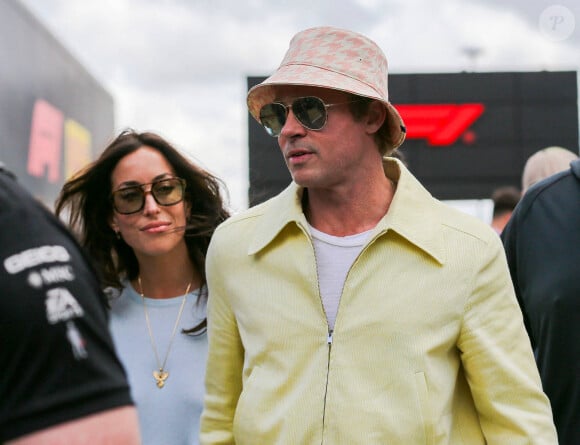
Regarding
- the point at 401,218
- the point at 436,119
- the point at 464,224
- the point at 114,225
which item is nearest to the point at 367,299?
the point at 401,218

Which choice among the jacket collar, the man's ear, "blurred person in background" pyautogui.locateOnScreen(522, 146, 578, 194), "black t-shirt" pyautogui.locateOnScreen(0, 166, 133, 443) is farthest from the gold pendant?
"blurred person in background" pyautogui.locateOnScreen(522, 146, 578, 194)

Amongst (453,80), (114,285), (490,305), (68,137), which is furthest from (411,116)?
(490,305)

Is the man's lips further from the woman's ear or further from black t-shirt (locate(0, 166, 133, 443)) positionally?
black t-shirt (locate(0, 166, 133, 443))

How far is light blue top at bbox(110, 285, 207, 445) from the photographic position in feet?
12.2

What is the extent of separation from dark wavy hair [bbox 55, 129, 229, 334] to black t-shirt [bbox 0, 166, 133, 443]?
2.84 metres

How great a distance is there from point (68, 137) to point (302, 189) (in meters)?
17.8

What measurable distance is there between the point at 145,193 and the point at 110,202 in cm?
25

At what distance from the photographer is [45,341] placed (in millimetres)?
1396

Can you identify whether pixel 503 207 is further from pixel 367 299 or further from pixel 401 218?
pixel 367 299

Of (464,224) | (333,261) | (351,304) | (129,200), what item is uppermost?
(129,200)

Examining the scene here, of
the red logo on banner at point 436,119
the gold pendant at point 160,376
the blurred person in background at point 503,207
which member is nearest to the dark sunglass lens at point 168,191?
the gold pendant at point 160,376

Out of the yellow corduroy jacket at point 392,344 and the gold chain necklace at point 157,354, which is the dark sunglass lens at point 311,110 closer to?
the yellow corduroy jacket at point 392,344

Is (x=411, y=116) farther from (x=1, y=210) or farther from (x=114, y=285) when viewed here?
(x=1, y=210)

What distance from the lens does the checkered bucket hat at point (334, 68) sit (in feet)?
10.4
